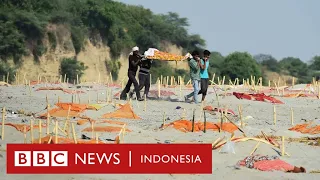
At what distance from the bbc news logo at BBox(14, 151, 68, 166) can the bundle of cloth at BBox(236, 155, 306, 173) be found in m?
2.17

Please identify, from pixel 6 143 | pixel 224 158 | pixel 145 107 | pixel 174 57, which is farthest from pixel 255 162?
pixel 174 57

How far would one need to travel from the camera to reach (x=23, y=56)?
115ft

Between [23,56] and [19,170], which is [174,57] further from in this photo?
[23,56]

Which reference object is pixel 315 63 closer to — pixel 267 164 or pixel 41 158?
pixel 267 164

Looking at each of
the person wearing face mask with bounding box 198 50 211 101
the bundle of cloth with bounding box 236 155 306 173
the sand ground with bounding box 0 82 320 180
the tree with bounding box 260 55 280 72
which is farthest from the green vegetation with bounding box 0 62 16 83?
the tree with bounding box 260 55 280 72

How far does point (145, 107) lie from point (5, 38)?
2110 cm

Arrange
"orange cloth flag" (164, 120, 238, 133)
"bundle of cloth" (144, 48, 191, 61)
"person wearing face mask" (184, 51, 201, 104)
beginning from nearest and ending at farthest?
"orange cloth flag" (164, 120, 238, 133), "person wearing face mask" (184, 51, 201, 104), "bundle of cloth" (144, 48, 191, 61)

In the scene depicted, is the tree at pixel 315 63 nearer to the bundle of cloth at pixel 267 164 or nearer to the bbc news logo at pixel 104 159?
the bundle of cloth at pixel 267 164

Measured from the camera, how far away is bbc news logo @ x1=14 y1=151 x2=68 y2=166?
25.0 ft

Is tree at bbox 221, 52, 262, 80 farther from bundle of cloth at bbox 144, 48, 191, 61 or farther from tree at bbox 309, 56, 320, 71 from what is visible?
bundle of cloth at bbox 144, 48, 191, 61

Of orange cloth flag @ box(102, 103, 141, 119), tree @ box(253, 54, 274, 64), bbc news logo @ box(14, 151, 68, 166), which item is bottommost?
bbc news logo @ box(14, 151, 68, 166)

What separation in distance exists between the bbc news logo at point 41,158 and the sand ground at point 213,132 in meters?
0.22

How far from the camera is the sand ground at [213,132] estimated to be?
309 inches

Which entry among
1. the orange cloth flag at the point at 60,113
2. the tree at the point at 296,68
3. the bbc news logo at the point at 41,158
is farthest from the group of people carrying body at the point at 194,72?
the tree at the point at 296,68
